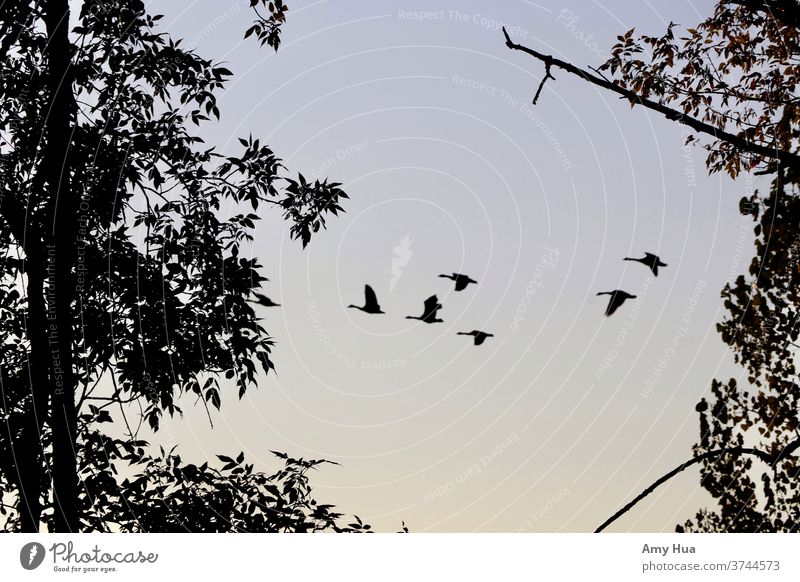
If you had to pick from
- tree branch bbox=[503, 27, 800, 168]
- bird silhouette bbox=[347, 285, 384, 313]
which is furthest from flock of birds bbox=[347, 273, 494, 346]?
tree branch bbox=[503, 27, 800, 168]

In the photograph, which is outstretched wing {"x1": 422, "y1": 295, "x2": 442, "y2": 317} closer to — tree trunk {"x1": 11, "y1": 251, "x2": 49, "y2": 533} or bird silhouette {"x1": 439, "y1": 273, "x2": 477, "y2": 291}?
bird silhouette {"x1": 439, "y1": 273, "x2": 477, "y2": 291}

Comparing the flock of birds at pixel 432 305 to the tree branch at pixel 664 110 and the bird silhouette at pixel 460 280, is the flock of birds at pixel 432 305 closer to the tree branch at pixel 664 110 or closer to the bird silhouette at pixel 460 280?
the bird silhouette at pixel 460 280

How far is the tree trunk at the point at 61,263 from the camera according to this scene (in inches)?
271

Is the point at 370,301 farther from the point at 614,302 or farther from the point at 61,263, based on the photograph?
the point at 61,263

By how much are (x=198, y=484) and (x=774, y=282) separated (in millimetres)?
7197

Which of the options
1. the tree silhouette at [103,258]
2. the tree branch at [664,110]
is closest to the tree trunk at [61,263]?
the tree silhouette at [103,258]
